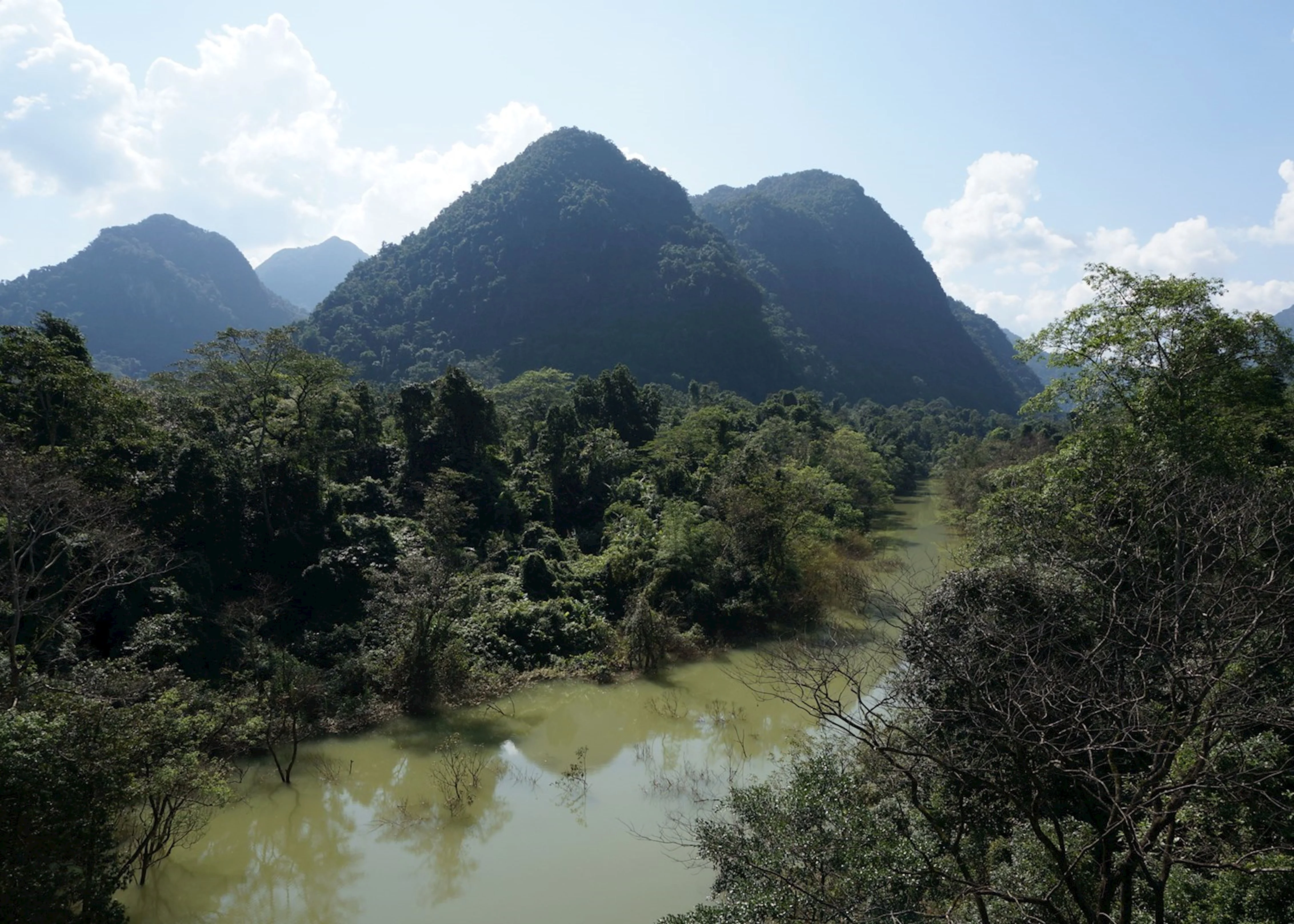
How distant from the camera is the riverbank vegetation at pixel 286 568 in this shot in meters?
7.98

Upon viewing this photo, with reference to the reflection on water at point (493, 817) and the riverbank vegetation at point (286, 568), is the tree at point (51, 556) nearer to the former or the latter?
the riverbank vegetation at point (286, 568)

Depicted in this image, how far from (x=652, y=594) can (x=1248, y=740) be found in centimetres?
1368

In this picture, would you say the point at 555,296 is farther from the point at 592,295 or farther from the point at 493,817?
the point at 493,817

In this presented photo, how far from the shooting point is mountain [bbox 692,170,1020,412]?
99.8 metres

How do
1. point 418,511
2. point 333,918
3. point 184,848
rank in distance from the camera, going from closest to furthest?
point 333,918 < point 184,848 < point 418,511

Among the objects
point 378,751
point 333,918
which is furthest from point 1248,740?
point 378,751

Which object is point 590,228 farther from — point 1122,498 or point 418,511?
point 1122,498

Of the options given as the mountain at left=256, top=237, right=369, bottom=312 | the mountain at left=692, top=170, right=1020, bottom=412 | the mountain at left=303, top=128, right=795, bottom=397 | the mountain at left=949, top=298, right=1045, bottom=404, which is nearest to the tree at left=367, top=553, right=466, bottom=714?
the mountain at left=303, top=128, right=795, bottom=397

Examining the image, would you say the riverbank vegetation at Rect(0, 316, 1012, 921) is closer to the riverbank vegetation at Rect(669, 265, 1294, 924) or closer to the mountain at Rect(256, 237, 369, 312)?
the riverbank vegetation at Rect(669, 265, 1294, 924)

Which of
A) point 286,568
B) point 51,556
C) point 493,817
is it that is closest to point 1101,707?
point 493,817

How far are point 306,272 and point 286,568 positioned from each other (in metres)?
189

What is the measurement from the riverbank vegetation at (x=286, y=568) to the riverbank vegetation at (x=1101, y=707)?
6.21 meters

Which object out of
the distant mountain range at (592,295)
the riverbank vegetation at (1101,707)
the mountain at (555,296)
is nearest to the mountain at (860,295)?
the distant mountain range at (592,295)

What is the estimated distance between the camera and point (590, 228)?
8594 cm
